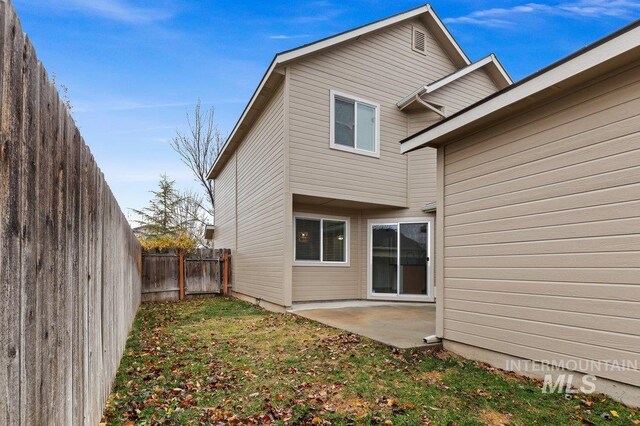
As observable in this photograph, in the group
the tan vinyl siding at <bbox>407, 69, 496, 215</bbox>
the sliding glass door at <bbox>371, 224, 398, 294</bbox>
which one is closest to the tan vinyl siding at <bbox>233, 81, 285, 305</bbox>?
the sliding glass door at <bbox>371, 224, 398, 294</bbox>

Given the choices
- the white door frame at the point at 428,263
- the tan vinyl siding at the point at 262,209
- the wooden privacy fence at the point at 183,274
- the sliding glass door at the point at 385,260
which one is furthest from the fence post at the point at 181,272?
the sliding glass door at the point at 385,260

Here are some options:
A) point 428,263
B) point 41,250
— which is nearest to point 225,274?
point 428,263

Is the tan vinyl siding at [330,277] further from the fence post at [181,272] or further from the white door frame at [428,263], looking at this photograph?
the fence post at [181,272]

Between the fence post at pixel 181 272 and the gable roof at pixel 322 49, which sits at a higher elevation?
the gable roof at pixel 322 49

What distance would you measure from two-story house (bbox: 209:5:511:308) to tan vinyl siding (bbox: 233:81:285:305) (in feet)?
0.15

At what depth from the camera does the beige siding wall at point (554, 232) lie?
3.49 meters

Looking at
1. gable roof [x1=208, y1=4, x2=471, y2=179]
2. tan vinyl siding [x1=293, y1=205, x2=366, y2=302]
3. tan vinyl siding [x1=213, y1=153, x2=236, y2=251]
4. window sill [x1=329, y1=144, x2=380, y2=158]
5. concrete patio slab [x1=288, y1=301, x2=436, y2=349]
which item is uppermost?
gable roof [x1=208, y1=4, x2=471, y2=179]

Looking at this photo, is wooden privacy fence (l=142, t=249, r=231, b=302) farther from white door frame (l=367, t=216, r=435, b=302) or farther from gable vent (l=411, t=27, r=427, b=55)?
gable vent (l=411, t=27, r=427, b=55)

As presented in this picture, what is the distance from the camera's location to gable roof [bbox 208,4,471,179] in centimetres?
835

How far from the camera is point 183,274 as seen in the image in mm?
12148

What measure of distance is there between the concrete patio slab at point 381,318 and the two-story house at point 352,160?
1.94 ft

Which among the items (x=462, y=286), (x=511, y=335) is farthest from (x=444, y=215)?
(x=511, y=335)

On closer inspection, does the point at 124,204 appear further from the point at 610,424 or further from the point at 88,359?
the point at 610,424

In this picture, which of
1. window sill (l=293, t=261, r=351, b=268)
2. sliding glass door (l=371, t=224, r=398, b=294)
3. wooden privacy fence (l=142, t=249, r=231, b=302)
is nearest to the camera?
window sill (l=293, t=261, r=351, b=268)
